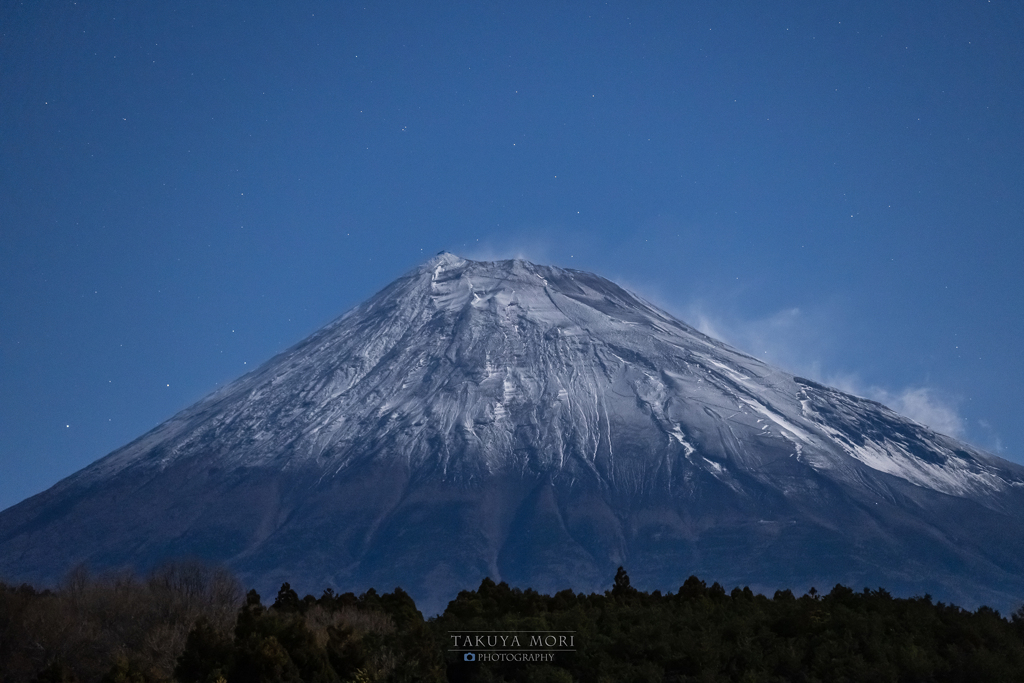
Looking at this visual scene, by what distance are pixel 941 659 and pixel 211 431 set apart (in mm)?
176464

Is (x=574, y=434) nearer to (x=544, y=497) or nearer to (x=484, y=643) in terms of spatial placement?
(x=544, y=497)

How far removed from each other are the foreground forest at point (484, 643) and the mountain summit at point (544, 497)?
114 meters

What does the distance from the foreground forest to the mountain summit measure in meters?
114

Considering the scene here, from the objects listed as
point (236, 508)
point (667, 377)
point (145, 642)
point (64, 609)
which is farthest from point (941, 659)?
point (667, 377)

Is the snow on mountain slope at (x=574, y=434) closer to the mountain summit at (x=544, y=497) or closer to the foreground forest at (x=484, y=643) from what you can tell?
the mountain summit at (x=544, y=497)

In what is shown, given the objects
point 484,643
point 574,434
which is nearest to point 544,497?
point 574,434

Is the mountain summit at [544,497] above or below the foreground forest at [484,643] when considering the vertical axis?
above

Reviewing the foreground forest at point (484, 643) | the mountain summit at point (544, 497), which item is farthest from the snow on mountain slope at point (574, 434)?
the foreground forest at point (484, 643)

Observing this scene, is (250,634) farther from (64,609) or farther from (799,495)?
(799,495)

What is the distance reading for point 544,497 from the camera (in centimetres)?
17338

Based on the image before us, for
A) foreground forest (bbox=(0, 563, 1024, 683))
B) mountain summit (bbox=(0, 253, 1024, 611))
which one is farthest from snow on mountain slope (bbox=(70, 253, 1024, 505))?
foreground forest (bbox=(0, 563, 1024, 683))

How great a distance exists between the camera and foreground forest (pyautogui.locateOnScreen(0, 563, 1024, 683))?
98.6ft

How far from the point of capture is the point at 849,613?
1395 inches

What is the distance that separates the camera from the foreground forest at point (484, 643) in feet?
98.6
